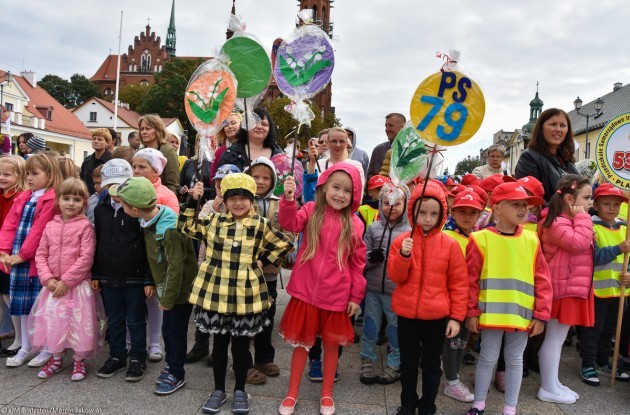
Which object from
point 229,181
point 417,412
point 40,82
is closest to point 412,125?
point 229,181

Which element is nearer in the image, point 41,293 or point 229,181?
point 229,181

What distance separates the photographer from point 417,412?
3.28m

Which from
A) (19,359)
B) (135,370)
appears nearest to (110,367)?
(135,370)

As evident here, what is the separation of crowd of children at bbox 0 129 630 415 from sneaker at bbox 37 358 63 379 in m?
0.01

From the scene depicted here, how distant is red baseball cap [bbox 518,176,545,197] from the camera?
12.2 feet

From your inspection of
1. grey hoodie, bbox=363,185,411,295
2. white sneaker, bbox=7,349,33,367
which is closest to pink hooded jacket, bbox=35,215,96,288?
white sneaker, bbox=7,349,33,367

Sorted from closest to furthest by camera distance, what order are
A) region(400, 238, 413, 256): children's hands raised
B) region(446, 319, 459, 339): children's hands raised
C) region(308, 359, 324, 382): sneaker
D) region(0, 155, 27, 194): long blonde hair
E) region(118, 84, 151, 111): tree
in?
region(400, 238, 413, 256): children's hands raised, region(446, 319, 459, 339): children's hands raised, region(308, 359, 324, 382): sneaker, region(0, 155, 27, 194): long blonde hair, region(118, 84, 151, 111): tree

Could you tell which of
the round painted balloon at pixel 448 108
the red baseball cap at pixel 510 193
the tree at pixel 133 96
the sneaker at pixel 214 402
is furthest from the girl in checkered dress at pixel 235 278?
the tree at pixel 133 96

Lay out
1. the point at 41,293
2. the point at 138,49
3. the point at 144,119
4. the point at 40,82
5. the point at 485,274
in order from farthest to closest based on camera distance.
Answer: the point at 138,49, the point at 40,82, the point at 144,119, the point at 41,293, the point at 485,274

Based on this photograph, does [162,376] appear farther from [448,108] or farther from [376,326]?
[448,108]

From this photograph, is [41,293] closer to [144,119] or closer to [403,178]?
[144,119]

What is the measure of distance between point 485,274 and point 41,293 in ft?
11.6

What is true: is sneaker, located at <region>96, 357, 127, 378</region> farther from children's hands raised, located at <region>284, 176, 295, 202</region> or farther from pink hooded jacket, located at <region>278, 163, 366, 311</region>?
children's hands raised, located at <region>284, 176, 295, 202</region>

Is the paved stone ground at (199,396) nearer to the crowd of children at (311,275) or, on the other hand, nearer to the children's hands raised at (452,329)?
the crowd of children at (311,275)
